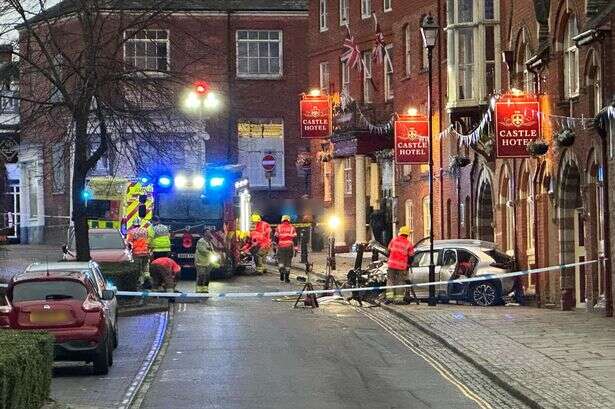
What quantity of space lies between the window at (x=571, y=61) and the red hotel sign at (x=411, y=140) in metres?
8.20

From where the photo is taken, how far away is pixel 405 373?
→ 22.2 m

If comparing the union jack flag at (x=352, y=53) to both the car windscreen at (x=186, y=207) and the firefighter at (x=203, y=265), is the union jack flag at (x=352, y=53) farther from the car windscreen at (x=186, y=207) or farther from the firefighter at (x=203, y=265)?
the firefighter at (x=203, y=265)

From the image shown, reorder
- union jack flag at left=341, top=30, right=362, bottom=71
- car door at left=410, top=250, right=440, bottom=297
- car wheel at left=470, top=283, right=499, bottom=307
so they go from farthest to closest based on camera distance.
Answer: union jack flag at left=341, top=30, right=362, bottom=71, car door at left=410, top=250, right=440, bottom=297, car wheel at left=470, top=283, right=499, bottom=307

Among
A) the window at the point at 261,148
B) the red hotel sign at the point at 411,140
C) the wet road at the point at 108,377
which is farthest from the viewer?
the window at the point at 261,148

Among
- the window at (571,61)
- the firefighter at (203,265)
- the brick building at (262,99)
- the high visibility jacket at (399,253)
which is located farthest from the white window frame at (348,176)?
the window at (571,61)

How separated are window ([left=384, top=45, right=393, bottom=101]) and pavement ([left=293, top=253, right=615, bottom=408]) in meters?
22.1

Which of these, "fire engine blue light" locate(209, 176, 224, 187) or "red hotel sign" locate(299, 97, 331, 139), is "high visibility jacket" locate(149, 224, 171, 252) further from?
"red hotel sign" locate(299, 97, 331, 139)

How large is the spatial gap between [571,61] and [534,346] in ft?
34.4

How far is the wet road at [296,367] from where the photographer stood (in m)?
19.3

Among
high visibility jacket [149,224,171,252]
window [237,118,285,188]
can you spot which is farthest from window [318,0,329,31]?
high visibility jacket [149,224,171,252]

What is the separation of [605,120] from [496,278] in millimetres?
5751

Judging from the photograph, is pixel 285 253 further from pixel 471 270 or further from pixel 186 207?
pixel 471 270

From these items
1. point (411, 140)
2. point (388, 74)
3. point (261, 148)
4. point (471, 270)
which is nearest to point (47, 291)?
point (471, 270)

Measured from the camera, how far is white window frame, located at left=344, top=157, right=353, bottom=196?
6068 cm
